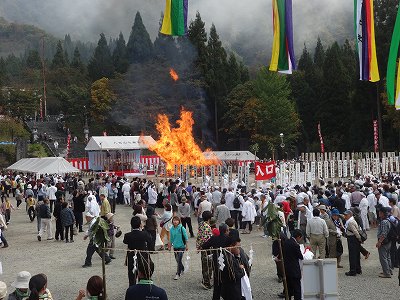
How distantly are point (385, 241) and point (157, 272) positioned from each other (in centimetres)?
517

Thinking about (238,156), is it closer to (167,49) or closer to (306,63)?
(167,49)

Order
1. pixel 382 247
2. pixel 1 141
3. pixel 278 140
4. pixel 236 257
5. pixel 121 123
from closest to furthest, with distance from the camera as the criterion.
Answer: pixel 236 257, pixel 382 247, pixel 1 141, pixel 278 140, pixel 121 123

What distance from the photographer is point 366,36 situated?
61.6 feet

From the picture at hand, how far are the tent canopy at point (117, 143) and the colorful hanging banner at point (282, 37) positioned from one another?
27749 mm

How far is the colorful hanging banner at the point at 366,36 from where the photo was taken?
18.6m

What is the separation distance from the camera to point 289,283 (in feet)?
29.3

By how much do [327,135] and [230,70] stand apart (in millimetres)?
14177

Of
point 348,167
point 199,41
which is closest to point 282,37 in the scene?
point 348,167

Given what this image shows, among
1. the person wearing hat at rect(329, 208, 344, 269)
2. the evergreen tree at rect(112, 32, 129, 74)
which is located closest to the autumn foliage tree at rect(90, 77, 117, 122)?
the evergreen tree at rect(112, 32, 129, 74)

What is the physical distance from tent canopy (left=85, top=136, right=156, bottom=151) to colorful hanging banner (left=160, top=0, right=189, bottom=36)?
1041 inches

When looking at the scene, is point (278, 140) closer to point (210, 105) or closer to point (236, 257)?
point (210, 105)

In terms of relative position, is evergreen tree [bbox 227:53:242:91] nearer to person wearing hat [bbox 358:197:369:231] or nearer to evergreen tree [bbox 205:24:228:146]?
evergreen tree [bbox 205:24:228:146]

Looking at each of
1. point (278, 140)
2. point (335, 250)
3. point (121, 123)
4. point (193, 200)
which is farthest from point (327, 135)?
point (335, 250)

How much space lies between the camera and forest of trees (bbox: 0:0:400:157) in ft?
173
